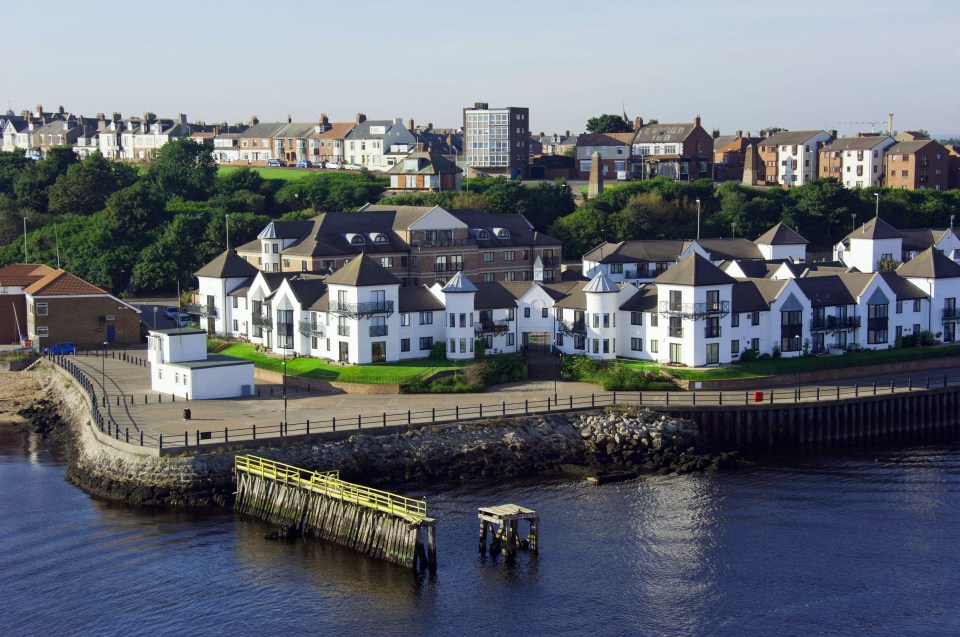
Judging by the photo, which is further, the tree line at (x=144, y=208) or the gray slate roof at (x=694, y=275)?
the tree line at (x=144, y=208)

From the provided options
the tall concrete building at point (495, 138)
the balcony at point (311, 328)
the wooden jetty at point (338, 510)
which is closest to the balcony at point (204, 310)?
the balcony at point (311, 328)

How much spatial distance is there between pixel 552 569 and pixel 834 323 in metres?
39.2

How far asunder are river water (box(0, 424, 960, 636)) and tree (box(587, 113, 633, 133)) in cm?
11280

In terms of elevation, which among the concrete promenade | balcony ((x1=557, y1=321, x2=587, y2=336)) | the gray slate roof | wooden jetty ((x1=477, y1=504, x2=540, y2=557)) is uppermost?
the gray slate roof

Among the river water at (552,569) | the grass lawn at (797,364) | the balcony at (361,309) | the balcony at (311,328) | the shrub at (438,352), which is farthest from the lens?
the balcony at (311,328)

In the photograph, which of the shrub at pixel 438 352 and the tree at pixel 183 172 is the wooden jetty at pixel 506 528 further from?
the tree at pixel 183 172

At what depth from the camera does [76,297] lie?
290 ft

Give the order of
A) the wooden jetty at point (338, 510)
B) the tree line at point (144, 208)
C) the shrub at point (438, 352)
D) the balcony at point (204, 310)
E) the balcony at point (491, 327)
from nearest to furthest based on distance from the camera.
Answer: the wooden jetty at point (338, 510) < the shrub at point (438, 352) < the balcony at point (491, 327) < the balcony at point (204, 310) < the tree line at point (144, 208)

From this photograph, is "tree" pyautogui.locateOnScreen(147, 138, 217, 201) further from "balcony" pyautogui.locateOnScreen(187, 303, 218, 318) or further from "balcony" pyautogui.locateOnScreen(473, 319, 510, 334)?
"balcony" pyautogui.locateOnScreen(473, 319, 510, 334)

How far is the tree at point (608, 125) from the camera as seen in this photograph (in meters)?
168

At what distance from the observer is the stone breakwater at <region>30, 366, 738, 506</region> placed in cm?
5722

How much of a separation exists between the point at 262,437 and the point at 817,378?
34.6 metres

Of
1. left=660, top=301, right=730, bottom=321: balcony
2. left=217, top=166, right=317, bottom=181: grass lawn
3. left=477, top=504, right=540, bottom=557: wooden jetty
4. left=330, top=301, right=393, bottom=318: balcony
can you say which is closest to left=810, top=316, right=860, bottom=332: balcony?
left=660, top=301, right=730, bottom=321: balcony

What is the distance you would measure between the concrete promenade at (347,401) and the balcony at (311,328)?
5.05 m
